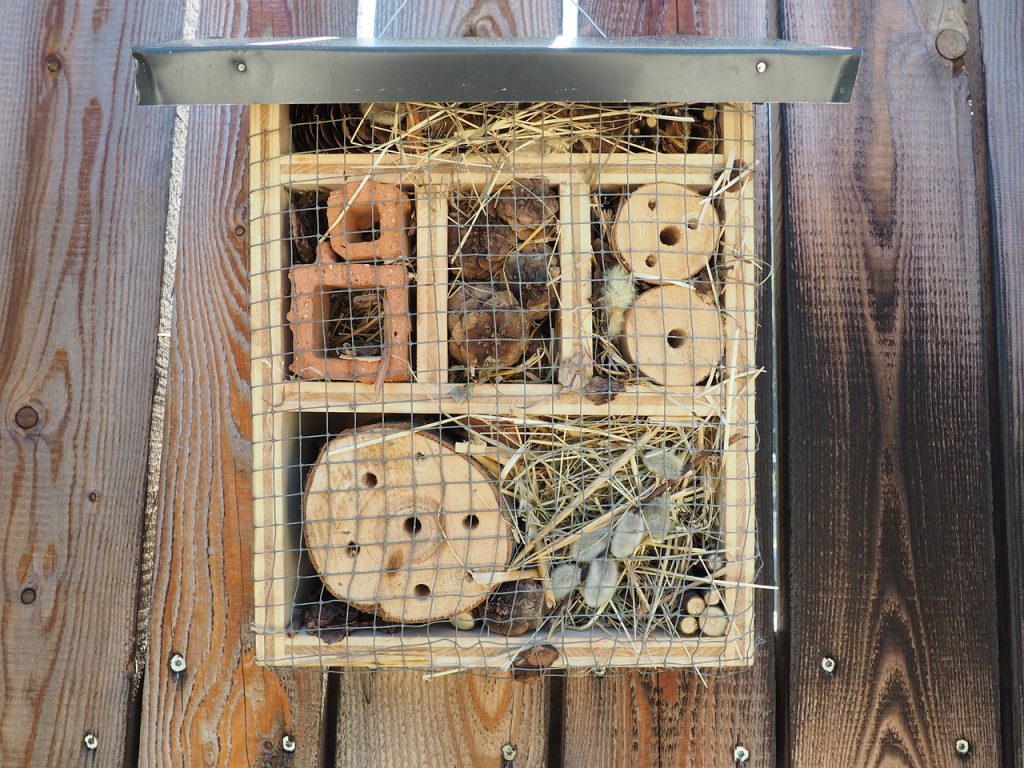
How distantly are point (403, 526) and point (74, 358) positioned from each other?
0.62 meters

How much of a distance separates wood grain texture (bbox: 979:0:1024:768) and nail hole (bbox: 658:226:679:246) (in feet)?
1.93

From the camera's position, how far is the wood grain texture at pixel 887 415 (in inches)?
53.1

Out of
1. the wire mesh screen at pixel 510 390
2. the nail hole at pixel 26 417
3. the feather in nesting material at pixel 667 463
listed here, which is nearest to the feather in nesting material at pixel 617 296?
the wire mesh screen at pixel 510 390

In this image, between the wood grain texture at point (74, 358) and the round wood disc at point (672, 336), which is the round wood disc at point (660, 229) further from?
the wood grain texture at point (74, 358)

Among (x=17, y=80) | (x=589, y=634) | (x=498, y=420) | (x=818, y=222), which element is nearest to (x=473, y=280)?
(x=498, y=420)

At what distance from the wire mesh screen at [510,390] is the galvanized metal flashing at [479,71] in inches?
5.3

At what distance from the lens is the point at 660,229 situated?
3.68ft

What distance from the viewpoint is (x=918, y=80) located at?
1.42m

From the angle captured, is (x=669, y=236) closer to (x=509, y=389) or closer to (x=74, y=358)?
(x=509, y=389)

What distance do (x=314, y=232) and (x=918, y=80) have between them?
94 centimetres

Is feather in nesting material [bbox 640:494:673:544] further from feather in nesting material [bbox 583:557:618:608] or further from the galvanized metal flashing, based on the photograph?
the galvanized metal flashing

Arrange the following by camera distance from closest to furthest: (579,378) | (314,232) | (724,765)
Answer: (579,378) → (314,232) → (724,765)

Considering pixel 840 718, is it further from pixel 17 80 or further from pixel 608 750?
pixel 17 80

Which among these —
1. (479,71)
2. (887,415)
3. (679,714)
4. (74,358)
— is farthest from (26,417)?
(887,415)
